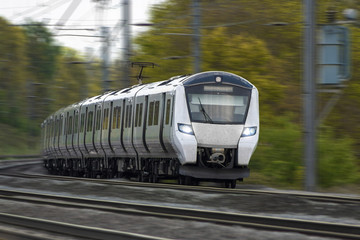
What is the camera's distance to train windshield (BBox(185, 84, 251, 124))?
18.5m

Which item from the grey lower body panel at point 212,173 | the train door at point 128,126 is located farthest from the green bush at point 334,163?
the train door at point 128,126

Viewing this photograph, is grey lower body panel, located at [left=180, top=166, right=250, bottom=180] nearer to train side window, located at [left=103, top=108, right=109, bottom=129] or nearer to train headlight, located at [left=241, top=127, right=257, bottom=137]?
train headlight, located at [left=241, top=127, right=257, bottom=137]

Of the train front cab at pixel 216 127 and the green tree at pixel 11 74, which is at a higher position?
the green tree at pixel 11 74

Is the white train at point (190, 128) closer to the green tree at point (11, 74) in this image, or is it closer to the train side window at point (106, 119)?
the train side window at point (106, 119)

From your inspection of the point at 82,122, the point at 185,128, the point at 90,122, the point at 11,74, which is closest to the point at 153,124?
the point at 185,128

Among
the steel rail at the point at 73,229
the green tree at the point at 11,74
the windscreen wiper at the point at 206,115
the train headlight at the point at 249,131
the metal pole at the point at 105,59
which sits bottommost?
the steel rail at the point at 73,229

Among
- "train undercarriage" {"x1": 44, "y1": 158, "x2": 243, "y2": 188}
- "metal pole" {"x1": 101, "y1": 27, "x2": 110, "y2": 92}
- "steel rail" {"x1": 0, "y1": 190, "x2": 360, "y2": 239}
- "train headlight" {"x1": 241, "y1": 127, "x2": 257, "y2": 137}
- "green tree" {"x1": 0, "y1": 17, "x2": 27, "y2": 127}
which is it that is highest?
"green tree" {"x1": 0, "y1": 17, "x2": 27, "y2": 127}

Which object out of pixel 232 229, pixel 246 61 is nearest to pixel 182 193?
pixel 232 229

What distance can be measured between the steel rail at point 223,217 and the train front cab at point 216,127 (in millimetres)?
4571

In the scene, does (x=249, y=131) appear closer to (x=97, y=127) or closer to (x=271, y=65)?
(x=97, y=127)

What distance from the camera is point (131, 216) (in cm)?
1099

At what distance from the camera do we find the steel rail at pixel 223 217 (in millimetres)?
8852

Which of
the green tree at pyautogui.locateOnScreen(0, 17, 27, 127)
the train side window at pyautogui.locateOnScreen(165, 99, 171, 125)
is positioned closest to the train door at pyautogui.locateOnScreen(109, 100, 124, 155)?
the train side window at pyautogui.locateOnScreen(165, 99, 171, 125)

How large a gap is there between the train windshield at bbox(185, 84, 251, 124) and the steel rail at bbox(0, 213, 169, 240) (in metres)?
8.35
